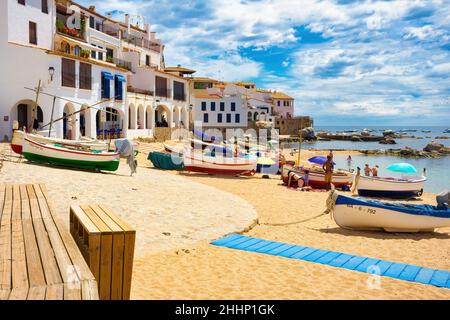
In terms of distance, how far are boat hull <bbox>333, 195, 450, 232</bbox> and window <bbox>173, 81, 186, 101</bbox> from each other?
4093 centimetres

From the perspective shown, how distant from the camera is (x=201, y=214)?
44.1 ft

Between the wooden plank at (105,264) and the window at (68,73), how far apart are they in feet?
91.2

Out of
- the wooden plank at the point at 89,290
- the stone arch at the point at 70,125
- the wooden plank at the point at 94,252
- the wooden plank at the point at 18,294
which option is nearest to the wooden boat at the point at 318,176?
the stone arch at the point at 70,125

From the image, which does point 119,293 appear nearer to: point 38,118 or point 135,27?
point 38,118

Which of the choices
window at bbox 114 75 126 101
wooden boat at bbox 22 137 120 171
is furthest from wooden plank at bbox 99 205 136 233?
window at bbox 114 75 126 101

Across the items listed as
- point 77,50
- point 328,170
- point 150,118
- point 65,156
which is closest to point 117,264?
point 65,156

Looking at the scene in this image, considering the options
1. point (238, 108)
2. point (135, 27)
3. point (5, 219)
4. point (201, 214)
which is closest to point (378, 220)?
point (201, 214)

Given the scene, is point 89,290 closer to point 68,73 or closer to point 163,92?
point 68,73

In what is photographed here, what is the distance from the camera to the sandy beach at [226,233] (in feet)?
24.8

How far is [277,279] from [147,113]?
41.4 meters

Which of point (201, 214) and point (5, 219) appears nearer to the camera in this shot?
point (5, 219)

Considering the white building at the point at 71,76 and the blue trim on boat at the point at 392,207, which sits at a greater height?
the white building at the point at 71,76

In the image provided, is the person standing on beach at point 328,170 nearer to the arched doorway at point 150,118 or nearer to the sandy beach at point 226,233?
the sandy beach at point 226,233

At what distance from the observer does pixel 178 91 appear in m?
53.8
